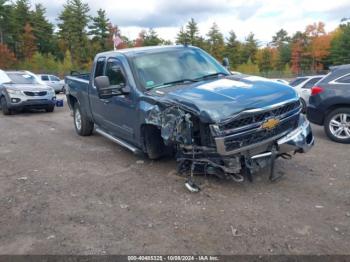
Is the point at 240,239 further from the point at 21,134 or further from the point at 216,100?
the point at 21,134

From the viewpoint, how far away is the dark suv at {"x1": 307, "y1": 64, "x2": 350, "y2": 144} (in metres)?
7.97

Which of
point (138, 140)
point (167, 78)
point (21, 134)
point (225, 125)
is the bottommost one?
point (21, 134)

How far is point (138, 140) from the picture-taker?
246 inches

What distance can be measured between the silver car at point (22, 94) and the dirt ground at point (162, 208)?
7032 mm

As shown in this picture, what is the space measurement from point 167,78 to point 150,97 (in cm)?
61

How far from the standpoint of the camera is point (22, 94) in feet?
45.0

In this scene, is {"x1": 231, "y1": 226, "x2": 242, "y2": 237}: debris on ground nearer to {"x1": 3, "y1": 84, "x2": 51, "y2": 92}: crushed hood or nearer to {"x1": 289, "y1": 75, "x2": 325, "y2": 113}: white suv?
{"x1": 289, "y1": 75, "x2": 325, "y2": 113}: white suv

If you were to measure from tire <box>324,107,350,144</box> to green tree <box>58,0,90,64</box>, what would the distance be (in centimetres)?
5924

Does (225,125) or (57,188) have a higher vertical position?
(225,125)

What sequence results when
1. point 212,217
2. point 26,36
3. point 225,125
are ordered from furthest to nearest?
point 26,36 < point 225,125 < point 212,217

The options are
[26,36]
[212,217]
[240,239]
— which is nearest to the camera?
[240,239]

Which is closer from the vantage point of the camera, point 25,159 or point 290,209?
point 290,209

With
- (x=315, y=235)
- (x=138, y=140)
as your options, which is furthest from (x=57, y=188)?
(x=315, y=235)

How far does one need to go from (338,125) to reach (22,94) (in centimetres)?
1043
